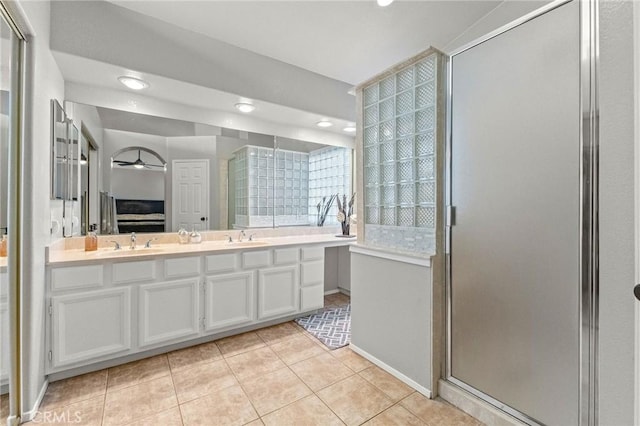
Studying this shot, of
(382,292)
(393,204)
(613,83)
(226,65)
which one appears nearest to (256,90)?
(226,65)

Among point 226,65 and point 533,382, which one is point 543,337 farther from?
point 226,65

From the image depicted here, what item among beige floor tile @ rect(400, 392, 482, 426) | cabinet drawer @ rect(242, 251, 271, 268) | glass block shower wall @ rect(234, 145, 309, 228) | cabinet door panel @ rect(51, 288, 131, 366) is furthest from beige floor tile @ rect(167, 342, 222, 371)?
beige floor tile @ rect(400, 392, 482, 426)

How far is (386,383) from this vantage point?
1925 mm

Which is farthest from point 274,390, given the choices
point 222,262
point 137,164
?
point 137,164

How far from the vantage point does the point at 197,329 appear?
2.38 metres

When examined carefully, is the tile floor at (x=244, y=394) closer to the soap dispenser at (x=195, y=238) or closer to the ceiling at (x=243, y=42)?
the soap dispenser at (x=195, y=238)

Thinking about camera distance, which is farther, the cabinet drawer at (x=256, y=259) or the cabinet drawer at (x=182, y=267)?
the cabinet drawer at (x=256, y=259)

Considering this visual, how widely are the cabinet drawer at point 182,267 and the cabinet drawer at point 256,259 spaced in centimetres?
42

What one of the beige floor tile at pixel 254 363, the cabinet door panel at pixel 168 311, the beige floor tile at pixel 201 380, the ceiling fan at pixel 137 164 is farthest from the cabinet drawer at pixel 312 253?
the ceiling fan at pixel 137 164

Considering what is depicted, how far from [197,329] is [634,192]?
109 inches

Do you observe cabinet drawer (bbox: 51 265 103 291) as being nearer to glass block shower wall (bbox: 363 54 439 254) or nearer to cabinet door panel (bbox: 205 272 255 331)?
cabinet door panel (bbox: 205 272 255 331)

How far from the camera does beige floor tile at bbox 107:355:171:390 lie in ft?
6.34

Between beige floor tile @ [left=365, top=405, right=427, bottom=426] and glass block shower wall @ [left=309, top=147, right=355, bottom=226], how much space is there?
2555mm

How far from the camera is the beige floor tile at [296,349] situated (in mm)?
2270
